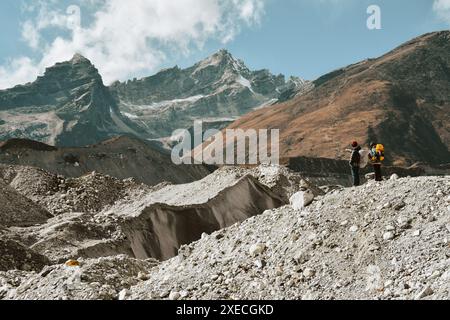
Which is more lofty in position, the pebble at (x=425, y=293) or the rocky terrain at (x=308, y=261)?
the rocky terrain at (x=308, y=261)

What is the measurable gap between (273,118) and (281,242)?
533ft

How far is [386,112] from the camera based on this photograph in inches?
5069

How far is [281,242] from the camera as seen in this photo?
11.9 meters

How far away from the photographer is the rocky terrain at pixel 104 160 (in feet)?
225

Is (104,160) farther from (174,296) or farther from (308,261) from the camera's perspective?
(308,261)

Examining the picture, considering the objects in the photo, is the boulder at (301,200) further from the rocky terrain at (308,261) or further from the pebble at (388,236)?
the pebble at (388,236)

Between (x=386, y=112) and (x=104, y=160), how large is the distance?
248ft

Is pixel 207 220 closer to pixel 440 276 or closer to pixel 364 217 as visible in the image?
pixel 364 217

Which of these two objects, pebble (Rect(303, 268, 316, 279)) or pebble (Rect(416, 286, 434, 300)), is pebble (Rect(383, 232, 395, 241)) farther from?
pebble (Rect(416, 286, 434, 300))

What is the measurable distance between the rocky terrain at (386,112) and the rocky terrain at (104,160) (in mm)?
35560

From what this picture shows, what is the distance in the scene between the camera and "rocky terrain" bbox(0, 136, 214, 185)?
225 ft

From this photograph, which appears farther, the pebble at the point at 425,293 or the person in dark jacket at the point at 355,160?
the person in dark jacket at the point at 355,160

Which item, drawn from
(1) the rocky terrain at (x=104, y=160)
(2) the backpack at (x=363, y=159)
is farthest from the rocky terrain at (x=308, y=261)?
(1) the rocky terrain at (x=104, y=160)

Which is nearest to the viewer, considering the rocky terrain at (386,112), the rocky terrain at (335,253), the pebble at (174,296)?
the rocky terrain at (335,253)
